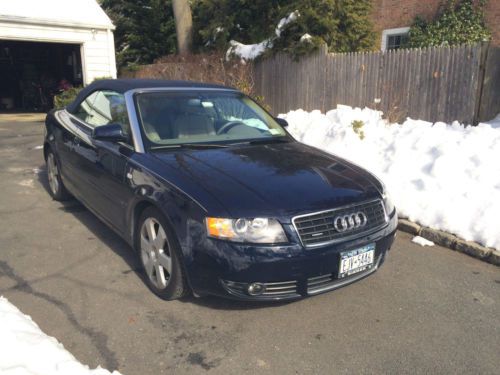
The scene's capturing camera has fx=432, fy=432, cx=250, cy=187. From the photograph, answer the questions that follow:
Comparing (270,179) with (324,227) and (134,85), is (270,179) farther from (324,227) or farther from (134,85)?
(134,85)

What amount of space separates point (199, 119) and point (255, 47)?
8.22m

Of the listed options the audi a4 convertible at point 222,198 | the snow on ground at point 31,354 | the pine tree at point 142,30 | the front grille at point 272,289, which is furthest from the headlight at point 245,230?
the pine tree at point 142,30

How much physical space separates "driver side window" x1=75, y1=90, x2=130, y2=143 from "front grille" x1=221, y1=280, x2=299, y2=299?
5.55ft

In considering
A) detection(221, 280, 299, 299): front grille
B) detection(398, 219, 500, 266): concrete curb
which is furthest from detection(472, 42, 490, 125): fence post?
detection(221, 280, 299, 299): front grille

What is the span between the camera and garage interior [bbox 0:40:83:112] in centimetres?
1884

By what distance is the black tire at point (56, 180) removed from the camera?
17.8 feet

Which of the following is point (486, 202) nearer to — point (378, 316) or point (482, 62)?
point (378, 316)

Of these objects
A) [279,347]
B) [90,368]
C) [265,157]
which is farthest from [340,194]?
[90,368]

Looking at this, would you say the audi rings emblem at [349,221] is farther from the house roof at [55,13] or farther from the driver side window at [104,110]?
the house roof at [55,13]

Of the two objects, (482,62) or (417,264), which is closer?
(417,264)

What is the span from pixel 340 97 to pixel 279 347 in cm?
790

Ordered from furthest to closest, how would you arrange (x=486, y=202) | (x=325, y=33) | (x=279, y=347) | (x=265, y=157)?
1. (x=325, y=33)
2. (x=486, y=202)
3. (x=265, y=157)
4. (x=279, y=347)

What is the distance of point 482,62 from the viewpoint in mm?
7742

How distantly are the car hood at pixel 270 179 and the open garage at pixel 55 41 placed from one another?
12.5 meters
